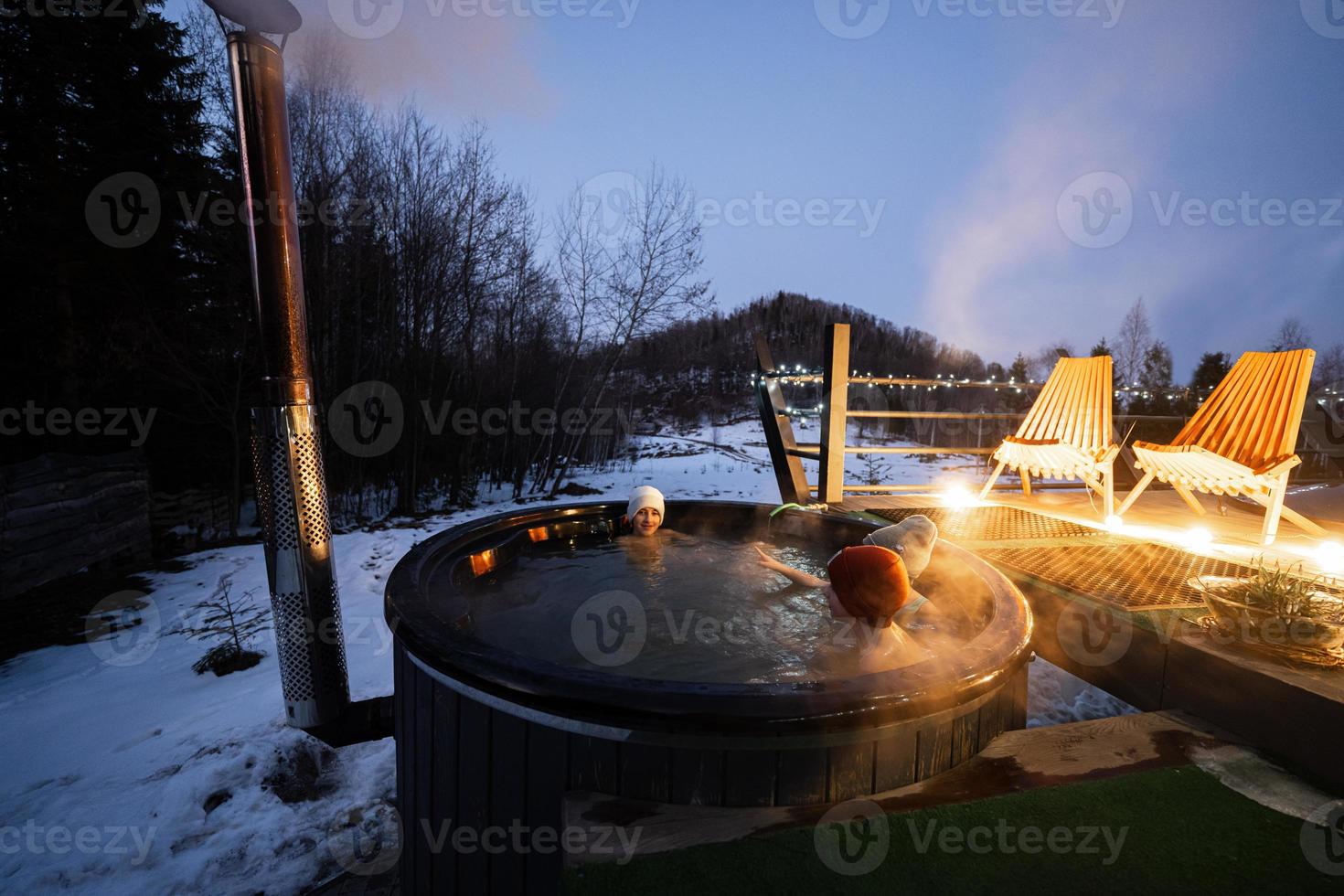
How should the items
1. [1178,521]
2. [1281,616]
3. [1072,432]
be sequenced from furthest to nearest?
[1072,432] → [1178,521] → [1281,616]

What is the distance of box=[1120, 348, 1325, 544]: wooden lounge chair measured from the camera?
2771 millimetres

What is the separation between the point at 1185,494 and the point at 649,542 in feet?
10.9

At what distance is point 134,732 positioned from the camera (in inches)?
101

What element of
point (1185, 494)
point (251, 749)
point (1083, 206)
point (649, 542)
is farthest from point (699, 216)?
point (251, 749)

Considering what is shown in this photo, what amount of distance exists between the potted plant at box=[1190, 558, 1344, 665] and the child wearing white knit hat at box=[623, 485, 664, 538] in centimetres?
242

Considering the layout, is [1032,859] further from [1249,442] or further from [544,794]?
[1249,442]

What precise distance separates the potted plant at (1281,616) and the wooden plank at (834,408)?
7.24 feet

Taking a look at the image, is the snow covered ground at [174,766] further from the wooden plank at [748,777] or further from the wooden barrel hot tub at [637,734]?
the wooden plank at [748,777]

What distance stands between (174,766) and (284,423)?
179 cm

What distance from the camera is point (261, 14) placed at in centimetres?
162

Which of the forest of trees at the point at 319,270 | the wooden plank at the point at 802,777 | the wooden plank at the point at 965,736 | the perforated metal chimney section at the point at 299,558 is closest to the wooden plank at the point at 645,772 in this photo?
the wooden plank at the point at 802,777

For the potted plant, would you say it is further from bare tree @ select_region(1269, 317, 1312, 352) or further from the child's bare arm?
bare tree @ select_region(1269, 317, 1312, 352)

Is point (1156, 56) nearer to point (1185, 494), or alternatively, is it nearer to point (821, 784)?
point (1185, 494)

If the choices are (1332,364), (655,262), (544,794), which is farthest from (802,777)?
(1332,364)
